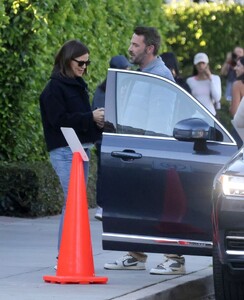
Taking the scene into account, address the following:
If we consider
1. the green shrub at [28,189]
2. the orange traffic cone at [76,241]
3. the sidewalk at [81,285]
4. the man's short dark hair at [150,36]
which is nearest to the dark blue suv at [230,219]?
the sidewalk at [81,285]

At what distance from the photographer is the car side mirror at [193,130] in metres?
8.50

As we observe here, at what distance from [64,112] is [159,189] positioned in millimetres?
1229

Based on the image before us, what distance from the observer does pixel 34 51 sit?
44.6 feet

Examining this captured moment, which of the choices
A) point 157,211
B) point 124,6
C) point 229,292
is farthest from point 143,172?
point 124,6

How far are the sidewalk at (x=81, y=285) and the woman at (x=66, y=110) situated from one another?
0.52 meters

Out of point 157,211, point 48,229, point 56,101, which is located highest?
point 56,101

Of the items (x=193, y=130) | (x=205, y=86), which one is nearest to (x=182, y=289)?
(x=193, y=130)

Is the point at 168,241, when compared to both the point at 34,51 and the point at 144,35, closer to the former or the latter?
the point at 144,35

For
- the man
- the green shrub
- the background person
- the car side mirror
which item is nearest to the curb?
the man

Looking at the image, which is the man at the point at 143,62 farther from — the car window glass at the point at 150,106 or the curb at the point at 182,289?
the car window glass at the point at 150,106

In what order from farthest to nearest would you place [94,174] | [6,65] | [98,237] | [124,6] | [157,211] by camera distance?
[124,6], [94,174], [6,65], [98,237], [157,211]

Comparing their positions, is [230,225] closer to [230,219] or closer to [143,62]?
[230,219]

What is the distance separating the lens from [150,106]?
9.03m

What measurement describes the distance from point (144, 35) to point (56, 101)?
0.86 meters
